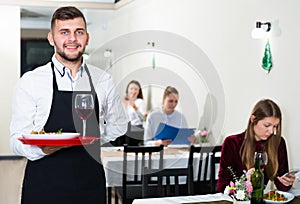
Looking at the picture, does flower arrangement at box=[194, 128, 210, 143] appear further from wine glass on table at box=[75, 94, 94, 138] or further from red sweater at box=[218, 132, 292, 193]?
wine glass on table at box=[75, 94, 94, 138]

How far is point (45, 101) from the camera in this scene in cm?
201

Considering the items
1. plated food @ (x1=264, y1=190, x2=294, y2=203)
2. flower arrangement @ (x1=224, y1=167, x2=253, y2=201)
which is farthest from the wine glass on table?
plated food @ (x1=264, y1=190, x2=294, y2=203)

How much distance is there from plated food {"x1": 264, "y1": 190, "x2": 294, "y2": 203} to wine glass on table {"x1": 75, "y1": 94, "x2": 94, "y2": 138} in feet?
3.23

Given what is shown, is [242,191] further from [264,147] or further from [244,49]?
[244,49]

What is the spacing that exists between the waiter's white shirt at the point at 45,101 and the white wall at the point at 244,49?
1.76 metres

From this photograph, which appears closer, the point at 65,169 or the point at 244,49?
Answer: the point at 65,169

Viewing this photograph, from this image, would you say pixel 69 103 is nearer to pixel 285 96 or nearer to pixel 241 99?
pixel 285 96

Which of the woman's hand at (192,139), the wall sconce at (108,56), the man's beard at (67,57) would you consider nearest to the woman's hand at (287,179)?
the man's beard at (67,57)

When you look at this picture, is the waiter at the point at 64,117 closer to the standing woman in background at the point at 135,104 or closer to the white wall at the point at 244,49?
the white wall at the point at 244,49

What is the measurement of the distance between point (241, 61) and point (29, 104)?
261cm

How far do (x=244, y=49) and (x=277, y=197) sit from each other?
2.01m

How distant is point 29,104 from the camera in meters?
1.98

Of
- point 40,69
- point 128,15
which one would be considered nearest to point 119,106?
point 40,69

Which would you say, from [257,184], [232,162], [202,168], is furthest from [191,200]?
[202,168]
